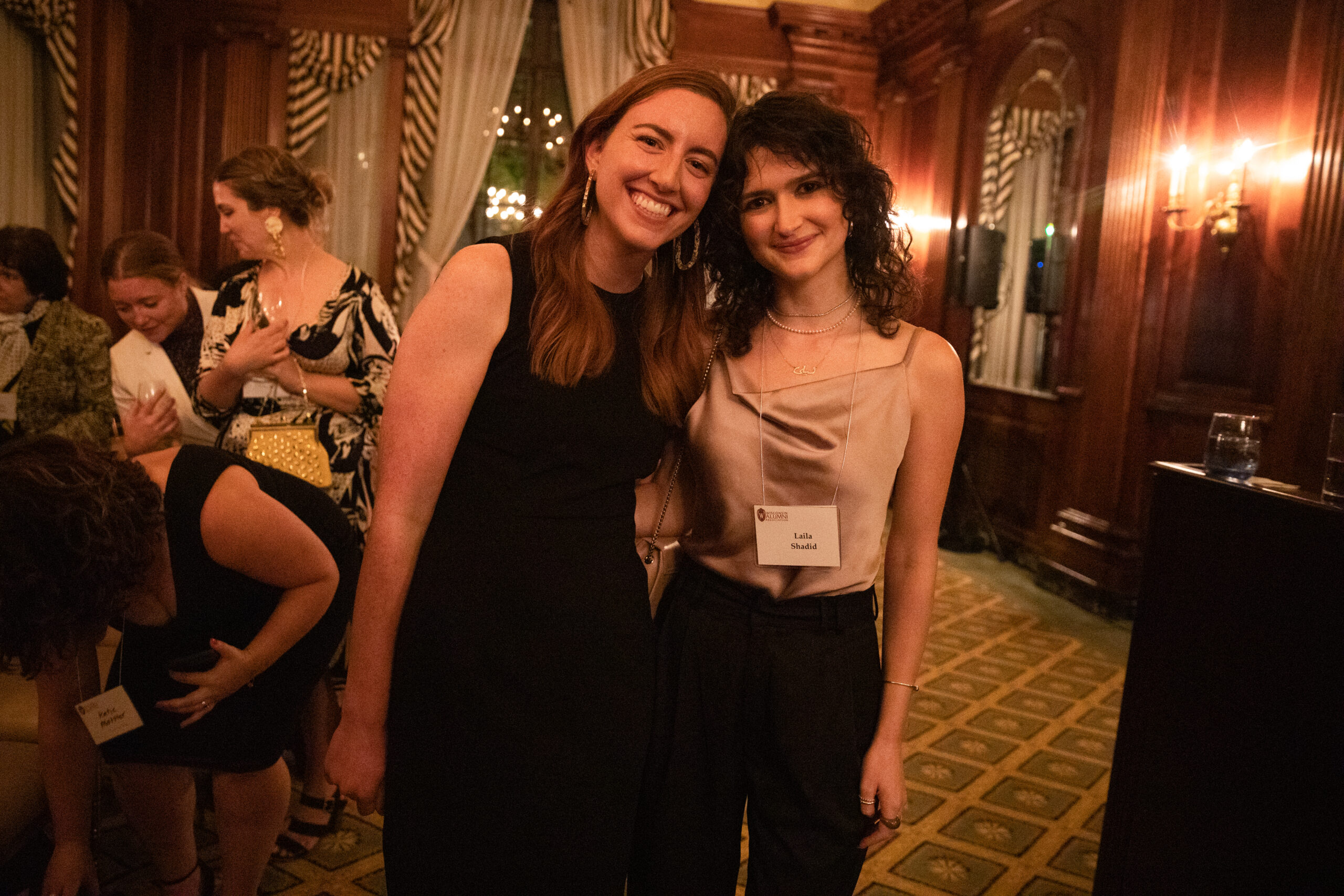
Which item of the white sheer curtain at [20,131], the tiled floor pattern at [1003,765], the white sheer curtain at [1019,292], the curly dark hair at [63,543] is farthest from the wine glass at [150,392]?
the white sheer curtain at [1019,292]

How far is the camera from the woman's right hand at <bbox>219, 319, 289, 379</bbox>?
2.29 metres

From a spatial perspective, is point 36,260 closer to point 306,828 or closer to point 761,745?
point 306,828

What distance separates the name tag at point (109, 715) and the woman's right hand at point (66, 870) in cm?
18

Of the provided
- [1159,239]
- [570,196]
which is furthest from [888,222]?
[1159,239]

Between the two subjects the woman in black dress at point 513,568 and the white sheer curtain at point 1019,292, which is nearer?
the woman in black dress at point 513,568

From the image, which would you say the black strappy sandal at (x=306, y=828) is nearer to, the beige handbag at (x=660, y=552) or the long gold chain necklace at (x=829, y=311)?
the beige handbag at (x=660, y=552)

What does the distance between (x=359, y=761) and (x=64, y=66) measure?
6.36 meters

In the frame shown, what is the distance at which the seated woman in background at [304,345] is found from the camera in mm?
2414

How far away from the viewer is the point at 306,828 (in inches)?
96.7

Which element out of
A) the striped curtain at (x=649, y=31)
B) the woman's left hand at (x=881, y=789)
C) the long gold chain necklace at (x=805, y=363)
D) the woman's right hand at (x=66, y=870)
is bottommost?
the woman's right hand at (x=66, y=870)

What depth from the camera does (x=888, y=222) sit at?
1502 mm

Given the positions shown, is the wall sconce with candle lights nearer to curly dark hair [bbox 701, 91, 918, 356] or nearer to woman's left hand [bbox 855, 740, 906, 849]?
curly dark hair [bbox 701, 91, 918, 356]

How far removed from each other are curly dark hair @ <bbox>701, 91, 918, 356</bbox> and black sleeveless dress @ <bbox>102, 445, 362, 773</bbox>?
3.23 feet

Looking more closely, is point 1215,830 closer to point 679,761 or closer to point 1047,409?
point 679,761
